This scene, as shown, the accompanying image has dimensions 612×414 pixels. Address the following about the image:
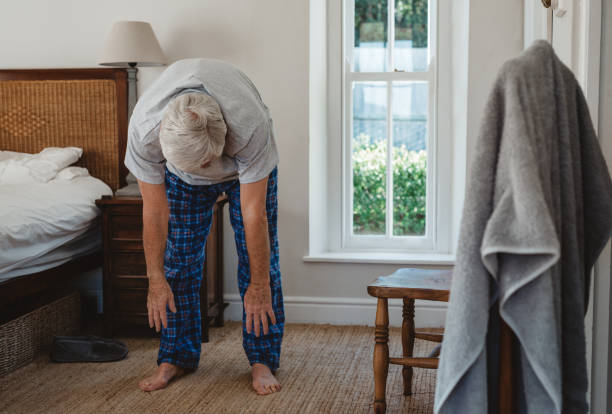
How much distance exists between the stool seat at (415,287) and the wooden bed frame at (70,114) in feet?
6.01

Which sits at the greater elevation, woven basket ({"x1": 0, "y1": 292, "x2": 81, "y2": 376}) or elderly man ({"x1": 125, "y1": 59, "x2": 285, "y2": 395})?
elderly man ({"x1": 125, "y1": 59, "x2": 285, "y2": 395})

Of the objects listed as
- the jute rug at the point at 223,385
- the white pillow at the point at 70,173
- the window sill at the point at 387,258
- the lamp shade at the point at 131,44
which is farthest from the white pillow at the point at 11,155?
the window sill at the point at 387,258

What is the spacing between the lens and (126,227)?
2680 millimetres

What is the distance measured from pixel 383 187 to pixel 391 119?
A: 0.36 metres

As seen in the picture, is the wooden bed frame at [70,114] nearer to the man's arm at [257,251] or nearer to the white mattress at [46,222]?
the white mattress at [46,222]

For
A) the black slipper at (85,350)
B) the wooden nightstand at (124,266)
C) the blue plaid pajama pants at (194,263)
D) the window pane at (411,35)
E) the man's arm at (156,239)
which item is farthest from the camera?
the window pane at (411,35)

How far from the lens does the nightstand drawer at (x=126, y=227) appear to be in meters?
2.67

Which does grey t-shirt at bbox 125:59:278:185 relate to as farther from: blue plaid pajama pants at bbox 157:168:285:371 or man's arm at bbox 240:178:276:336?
blue plaid pajama pants at bbox 157:168:285:371

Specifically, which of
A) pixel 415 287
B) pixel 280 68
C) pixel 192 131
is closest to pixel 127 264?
pixel 280 68

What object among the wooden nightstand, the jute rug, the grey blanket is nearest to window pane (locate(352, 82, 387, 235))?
the jute rug

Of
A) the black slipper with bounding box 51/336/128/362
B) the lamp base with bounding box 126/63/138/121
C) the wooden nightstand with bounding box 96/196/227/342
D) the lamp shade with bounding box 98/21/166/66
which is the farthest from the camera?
the lamp base with bounding box 126/63/138/121

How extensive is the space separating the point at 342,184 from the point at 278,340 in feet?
3.91

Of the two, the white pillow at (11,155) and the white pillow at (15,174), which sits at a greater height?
the white pillow at (11,155)

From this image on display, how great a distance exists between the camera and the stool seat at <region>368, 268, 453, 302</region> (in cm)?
165
